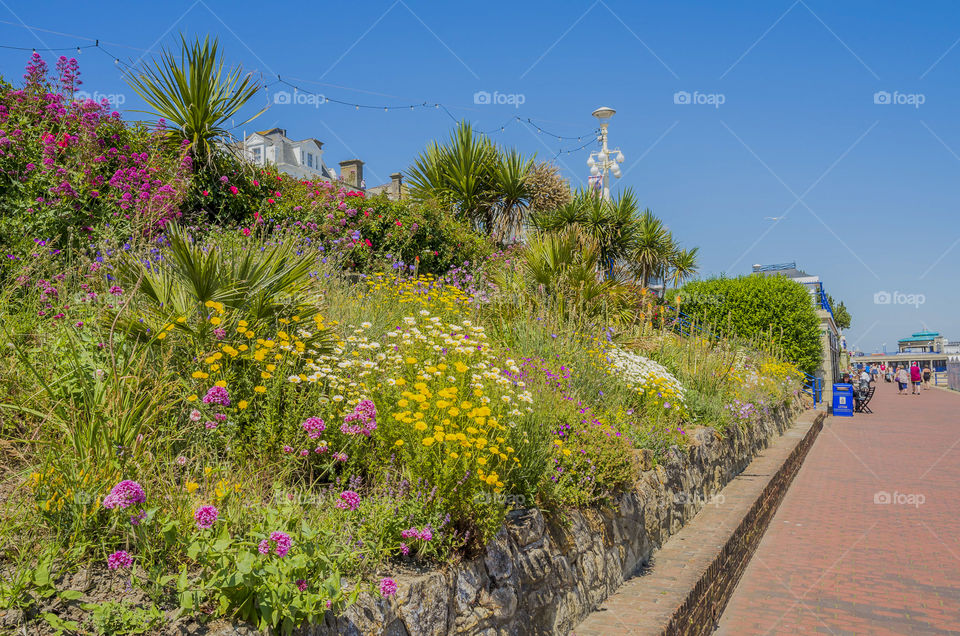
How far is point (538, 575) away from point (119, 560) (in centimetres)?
224

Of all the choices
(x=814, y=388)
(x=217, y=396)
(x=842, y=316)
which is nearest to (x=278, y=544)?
(x=217, y=396)

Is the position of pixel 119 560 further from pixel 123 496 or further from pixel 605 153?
pixel 605 153

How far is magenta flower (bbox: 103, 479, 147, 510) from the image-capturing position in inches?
79.8

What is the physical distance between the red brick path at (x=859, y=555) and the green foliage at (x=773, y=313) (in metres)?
10.4

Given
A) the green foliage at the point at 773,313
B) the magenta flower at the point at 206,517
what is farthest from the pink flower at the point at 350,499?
the green foliage at the point at 773,313

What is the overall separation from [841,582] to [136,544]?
6.09 m

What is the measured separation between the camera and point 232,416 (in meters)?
3.35

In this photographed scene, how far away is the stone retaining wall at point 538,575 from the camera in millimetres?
2596

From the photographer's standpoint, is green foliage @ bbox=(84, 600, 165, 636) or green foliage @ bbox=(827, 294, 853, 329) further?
green foliage @ bbox=(827, 294, 853, 329)

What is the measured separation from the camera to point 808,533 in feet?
24.5

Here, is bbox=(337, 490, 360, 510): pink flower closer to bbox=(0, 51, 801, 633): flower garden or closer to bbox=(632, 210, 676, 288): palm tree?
bbox=(0, 51, 801, 633): flower garden

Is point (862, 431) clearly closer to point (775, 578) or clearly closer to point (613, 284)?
point (613, 284)

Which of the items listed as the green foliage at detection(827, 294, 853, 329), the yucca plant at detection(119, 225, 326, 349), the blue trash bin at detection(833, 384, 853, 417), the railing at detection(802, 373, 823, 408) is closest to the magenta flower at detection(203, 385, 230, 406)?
the yucca plant at detection(119, 225, 326, 349)

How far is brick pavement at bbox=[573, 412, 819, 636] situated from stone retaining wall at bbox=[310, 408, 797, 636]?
0.13 meters
